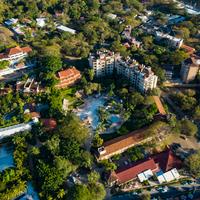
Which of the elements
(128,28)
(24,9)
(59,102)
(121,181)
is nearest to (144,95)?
(59,102)

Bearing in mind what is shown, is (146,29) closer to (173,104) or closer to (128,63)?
(128,63)

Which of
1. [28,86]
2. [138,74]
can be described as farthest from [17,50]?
[138,74]

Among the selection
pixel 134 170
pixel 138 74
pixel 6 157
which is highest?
pixel 138 74

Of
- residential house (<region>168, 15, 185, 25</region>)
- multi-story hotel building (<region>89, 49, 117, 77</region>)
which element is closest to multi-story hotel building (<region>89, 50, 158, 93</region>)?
multi-story hotel building (<region>89, 49, 117, 77</region>)

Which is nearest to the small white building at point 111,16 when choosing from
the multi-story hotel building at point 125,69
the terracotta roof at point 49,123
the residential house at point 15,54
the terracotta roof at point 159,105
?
the multi-story hotel building at point 125,69

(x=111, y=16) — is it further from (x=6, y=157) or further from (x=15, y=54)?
(x=6, y=157)

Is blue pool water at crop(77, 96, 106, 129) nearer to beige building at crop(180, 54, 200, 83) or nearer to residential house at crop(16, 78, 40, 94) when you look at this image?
residential house at crop(16, 78, 40, 94)

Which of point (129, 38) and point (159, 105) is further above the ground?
point (129, 38)
